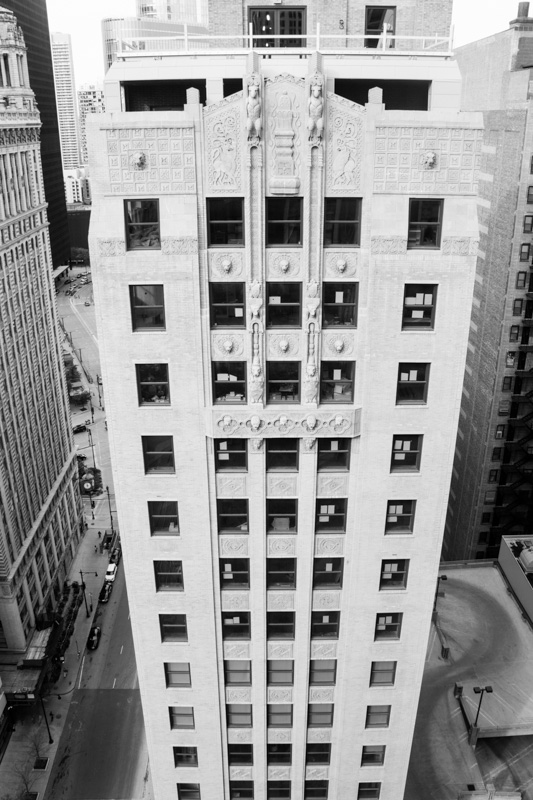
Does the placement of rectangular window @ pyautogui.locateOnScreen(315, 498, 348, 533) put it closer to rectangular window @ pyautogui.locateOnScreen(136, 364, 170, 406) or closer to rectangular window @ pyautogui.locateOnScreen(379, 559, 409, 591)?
rectangular window @ pyautogui.locateOnScreen(379, 559, 409, 591)

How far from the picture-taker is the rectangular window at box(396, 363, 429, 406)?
27750mm

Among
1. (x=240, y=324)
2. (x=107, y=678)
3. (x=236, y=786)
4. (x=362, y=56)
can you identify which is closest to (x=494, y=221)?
(x=362, y=56)

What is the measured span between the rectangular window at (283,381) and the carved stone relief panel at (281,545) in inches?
276

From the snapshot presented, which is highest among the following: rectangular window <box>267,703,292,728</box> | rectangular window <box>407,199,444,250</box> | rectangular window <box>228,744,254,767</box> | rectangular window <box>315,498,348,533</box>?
rectangular window <box>407,199,444,250</box>

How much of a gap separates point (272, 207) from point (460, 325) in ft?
29.2

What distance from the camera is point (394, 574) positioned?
3212 centimetres

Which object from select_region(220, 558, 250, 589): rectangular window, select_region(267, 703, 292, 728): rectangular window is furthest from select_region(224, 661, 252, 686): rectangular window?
select_region(220, 558, 250, 589): rectangular window

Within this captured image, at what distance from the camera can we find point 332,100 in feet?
78.4

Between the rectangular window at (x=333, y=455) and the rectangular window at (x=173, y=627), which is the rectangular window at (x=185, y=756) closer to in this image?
the rectangular window at (x=173, y=627)

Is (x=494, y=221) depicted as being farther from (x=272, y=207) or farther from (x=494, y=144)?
(x=272, y=207)

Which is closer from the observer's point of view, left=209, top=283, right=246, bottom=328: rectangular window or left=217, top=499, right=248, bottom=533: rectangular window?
left=209, top=283, right=246, bottom=328: rectangular window

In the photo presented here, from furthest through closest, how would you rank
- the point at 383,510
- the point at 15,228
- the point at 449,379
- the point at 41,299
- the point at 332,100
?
the point at 41,299 < the point at 15,228 < the point at 383,510 < the point at 449,379 < the point at 332,100

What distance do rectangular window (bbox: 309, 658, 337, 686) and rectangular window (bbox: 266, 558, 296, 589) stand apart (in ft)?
17.3

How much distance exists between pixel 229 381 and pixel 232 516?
6.92 m
